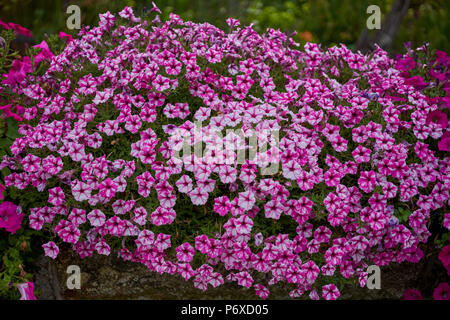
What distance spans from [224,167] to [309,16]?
6.66 meters

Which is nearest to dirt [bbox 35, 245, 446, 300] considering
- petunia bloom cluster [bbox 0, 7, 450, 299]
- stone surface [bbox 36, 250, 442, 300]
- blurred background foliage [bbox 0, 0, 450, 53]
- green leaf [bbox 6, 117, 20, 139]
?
stone surface [bbox 36, 250, 442, 300]

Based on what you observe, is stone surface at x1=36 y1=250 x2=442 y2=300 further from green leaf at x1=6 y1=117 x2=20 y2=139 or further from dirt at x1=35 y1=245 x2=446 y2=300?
green leaf at x1=6 y1=117 x2=20 y2=139

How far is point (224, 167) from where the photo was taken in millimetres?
2582

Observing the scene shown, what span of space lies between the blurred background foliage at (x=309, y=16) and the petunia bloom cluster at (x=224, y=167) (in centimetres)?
408

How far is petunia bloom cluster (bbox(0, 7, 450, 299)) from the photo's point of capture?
266 cm

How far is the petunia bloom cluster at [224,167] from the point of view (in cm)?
266

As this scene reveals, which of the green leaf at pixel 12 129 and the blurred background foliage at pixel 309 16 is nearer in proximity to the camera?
the green leaf at pixel 12 129

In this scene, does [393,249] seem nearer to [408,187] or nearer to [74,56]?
[408,187]

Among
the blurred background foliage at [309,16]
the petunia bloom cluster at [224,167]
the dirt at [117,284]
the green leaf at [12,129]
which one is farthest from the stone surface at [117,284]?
the blurred background foliage at [309,16]

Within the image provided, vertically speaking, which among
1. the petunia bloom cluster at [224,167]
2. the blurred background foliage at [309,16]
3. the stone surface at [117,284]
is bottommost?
the stone surface at [117,284]

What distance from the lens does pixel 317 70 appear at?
3.45 m

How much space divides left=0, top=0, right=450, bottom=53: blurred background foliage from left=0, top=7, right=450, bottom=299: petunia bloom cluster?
4080 millimetres

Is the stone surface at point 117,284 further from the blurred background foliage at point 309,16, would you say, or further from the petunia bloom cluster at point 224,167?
the blurred background foliage at point 309,16

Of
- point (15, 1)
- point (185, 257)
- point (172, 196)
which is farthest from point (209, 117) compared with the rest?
point (15, 1)
